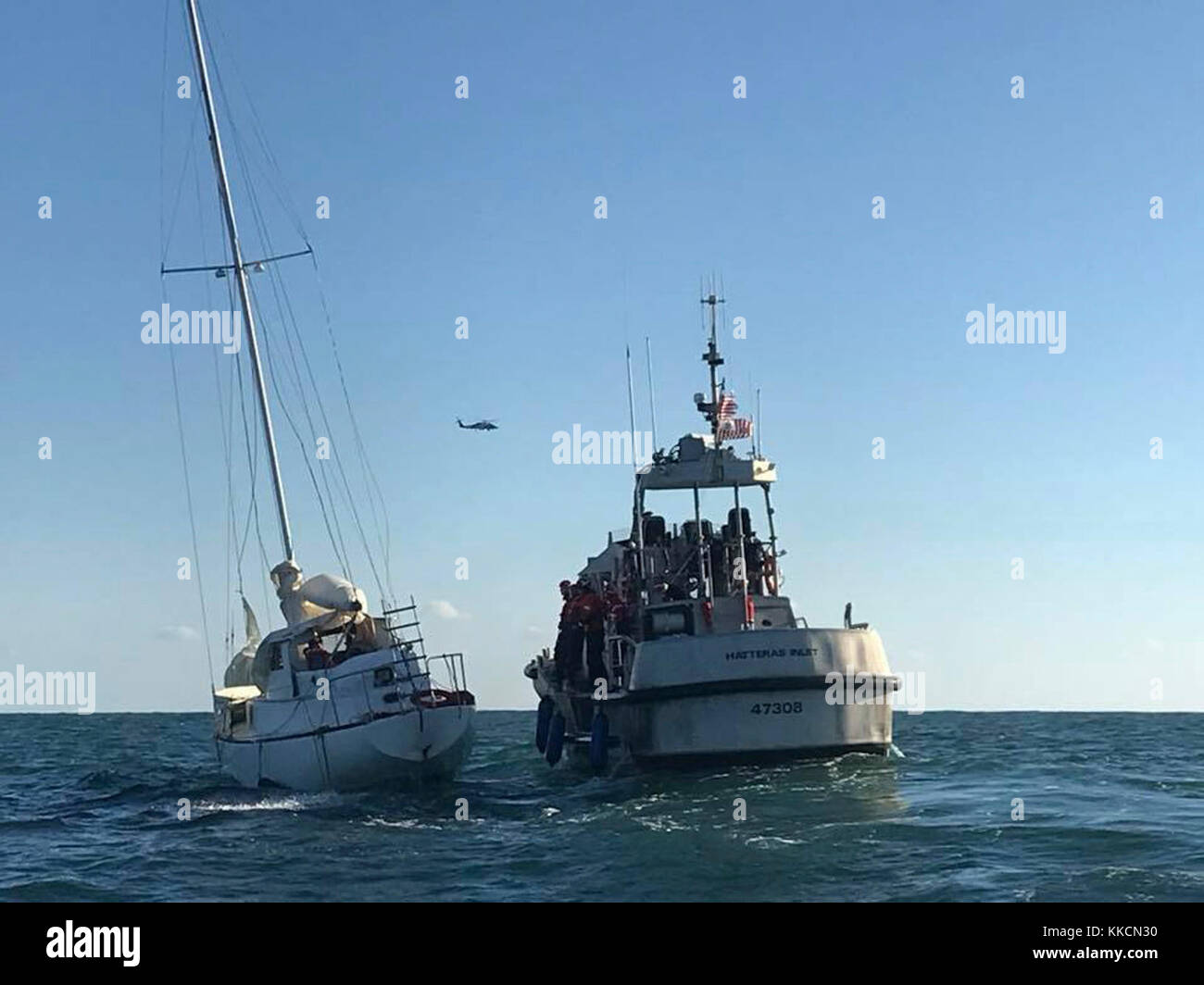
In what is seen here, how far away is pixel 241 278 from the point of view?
1548 inches

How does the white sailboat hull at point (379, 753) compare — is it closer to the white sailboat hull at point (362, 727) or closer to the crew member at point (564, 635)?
the white sailboat hull at point (362, 727)

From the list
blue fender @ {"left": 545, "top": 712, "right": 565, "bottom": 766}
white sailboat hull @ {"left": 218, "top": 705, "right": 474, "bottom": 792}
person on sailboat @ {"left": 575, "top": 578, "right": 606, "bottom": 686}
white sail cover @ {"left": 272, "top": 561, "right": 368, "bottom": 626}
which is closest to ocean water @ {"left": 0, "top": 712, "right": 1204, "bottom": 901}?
white sailboat hull @ {"left": 218, "top": 705, "right": 474, "bottom": 792}

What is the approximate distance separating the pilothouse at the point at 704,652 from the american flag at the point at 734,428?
33 millimetres

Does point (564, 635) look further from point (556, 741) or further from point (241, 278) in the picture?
point (241, 278)

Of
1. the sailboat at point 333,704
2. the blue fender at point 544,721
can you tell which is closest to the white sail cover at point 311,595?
the sailboat at point 333,704

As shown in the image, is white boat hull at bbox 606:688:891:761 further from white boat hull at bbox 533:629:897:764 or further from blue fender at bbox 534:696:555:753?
blue fender at bbox 534:696:555:753

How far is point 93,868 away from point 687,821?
934 cm

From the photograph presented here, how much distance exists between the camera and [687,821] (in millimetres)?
24438

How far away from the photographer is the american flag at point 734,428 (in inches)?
1452

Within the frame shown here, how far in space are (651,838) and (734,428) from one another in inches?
623

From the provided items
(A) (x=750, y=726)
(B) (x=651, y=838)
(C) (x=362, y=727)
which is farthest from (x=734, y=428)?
(B) (x=651, y=838)

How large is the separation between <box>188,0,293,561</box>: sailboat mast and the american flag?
11.3 metres
